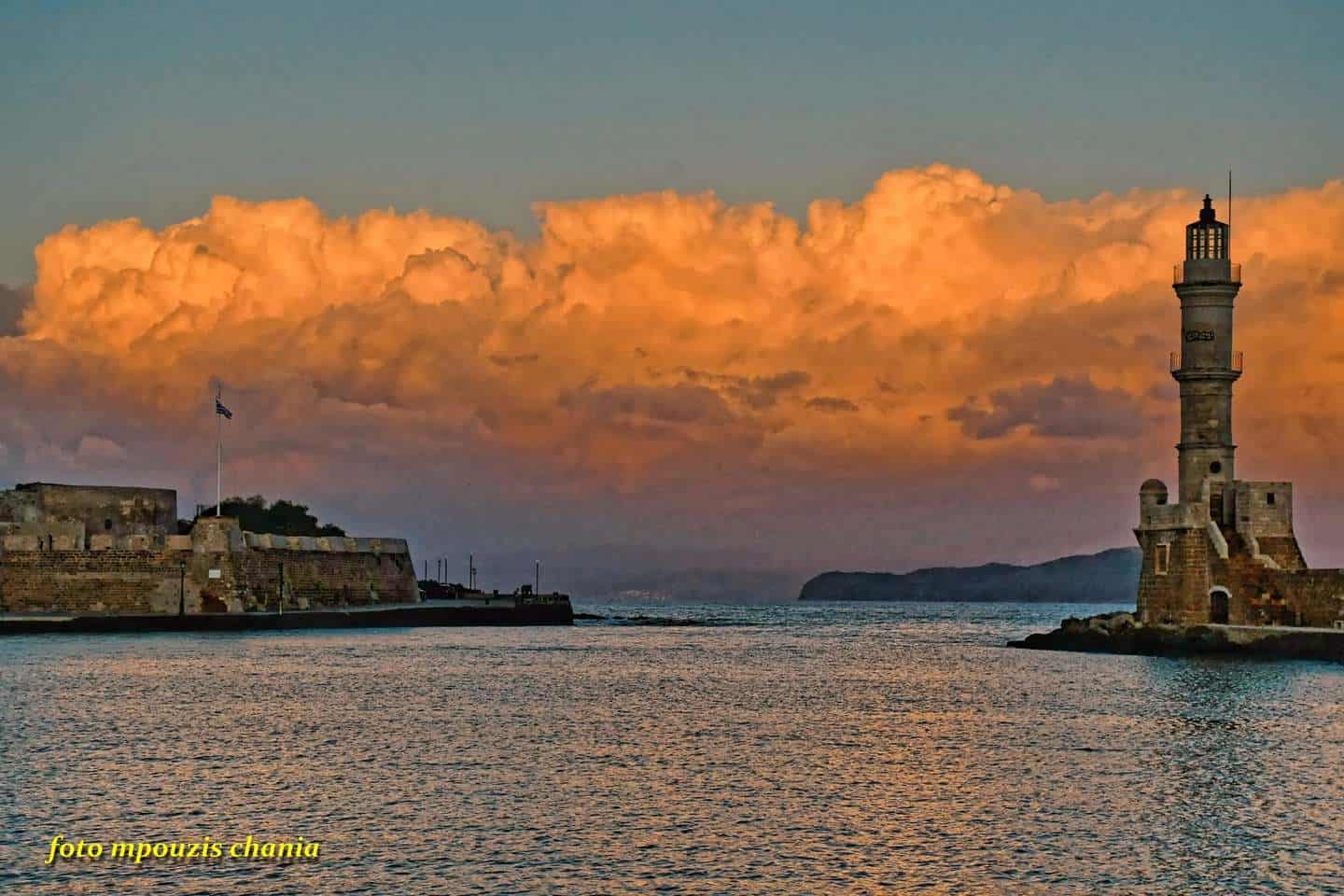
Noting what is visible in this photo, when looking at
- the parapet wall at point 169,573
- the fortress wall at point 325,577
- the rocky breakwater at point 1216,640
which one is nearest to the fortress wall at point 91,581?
the parapet wall at point 169,573

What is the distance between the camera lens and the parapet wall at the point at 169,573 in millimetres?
69250

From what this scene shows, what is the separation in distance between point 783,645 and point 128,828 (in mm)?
60094

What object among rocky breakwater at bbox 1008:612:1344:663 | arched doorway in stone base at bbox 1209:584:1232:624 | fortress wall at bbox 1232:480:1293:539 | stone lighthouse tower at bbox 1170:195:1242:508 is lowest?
rocky breakwater at bbox 1008:612:1344:663

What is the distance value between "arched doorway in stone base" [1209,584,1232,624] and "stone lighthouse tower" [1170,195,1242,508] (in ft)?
9.21

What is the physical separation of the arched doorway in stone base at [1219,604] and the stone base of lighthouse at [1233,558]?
0.03 meters

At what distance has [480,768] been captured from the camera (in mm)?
30188

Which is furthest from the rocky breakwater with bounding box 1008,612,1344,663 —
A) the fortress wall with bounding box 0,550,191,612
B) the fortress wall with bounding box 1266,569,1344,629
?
the fortress wall with bounding box 0,550,191,612

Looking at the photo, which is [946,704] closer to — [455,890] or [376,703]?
[376,703]

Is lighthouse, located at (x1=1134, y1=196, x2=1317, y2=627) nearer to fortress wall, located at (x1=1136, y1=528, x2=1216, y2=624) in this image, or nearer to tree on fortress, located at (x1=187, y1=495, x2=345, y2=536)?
fortress wall, located at (x1=1136, y1=528, x2=1216, y2=624)

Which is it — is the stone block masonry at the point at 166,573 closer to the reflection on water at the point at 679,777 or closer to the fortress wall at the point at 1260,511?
the reflection on water at the point at 679,777

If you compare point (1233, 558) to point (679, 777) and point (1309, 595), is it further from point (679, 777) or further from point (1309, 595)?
point (679, 777)

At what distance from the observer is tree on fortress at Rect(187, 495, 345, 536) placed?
116 metres

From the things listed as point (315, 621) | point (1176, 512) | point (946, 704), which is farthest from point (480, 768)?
point (315, 621)

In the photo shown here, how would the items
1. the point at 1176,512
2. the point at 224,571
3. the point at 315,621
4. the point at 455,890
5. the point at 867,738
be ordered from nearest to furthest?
1. the point at 455,890
2. the point at 867,738
3. the point at 1176,512
4. the point at 224,571
5. the point at 315,621
